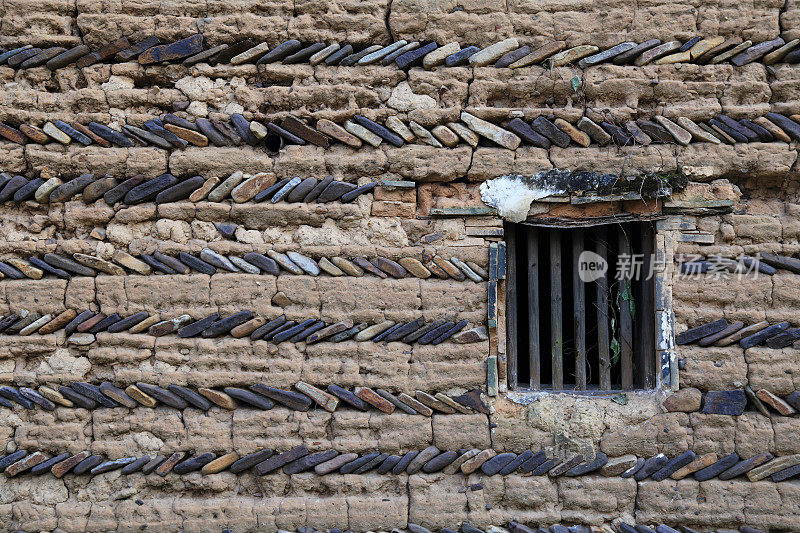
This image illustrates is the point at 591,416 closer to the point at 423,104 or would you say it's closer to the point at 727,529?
the point at 727,529

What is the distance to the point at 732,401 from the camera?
302cm

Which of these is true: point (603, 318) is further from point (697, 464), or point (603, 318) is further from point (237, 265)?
point (237, 265)

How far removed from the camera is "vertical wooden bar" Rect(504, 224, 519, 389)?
3225mm

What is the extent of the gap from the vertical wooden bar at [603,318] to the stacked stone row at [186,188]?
1.36m

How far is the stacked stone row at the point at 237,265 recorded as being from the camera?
120 inches

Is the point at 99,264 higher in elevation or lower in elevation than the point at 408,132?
lower

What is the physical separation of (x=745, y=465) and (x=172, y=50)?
3724 mm

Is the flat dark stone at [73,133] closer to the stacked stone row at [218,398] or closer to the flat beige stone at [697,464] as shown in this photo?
the stacked stone row at [218,398]

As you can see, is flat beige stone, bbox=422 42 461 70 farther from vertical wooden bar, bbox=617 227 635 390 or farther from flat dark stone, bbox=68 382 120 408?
flat dark stone, bbox=68 382 120 408

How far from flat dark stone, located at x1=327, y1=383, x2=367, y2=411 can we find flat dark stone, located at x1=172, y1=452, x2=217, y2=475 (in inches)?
27.5

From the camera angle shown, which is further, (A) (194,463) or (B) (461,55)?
(B) (461,55)

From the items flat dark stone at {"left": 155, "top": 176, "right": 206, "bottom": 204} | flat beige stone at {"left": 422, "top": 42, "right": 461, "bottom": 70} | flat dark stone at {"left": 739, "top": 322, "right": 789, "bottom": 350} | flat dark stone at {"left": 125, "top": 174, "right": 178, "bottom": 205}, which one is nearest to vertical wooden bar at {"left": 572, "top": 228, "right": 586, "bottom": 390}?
flat dark stone at {"left": 739, "top": 322, "right": 789, "bottom": 350}

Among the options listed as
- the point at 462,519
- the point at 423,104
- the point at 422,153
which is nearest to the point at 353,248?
the point at 422,153

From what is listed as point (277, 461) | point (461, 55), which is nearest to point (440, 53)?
point (461, 55)
